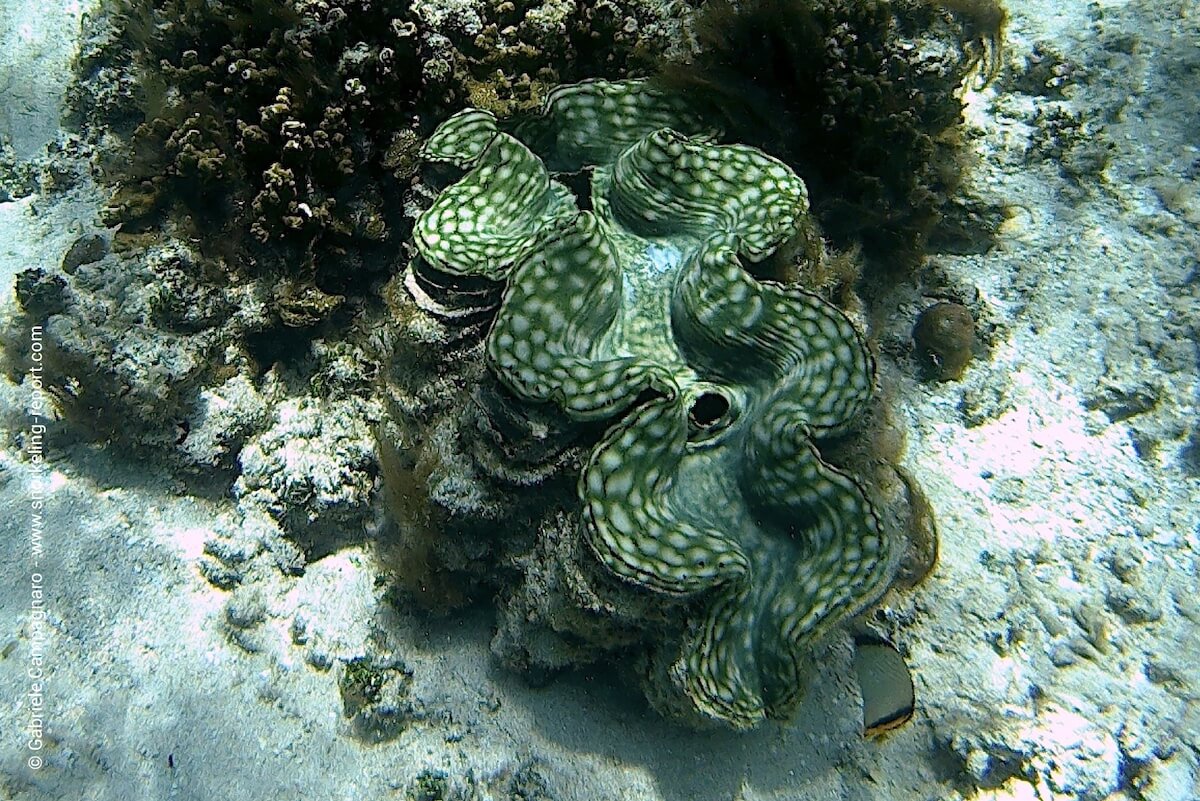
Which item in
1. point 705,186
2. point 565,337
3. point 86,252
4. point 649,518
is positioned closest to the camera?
point 649,518

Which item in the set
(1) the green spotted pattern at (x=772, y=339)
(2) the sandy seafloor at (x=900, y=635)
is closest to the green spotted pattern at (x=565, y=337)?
(1) the green spotted pattern at (x=772, y=339)

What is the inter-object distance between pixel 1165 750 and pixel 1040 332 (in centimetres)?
233

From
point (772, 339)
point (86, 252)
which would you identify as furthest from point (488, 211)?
point (86, 252)

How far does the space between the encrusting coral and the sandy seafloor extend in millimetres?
805

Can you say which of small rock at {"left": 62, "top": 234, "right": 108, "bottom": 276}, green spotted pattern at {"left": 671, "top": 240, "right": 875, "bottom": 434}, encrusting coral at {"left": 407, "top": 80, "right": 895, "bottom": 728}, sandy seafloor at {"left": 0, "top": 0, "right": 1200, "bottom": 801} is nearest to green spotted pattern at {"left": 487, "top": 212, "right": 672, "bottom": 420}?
encrusting coral at {"left": 407, "top": 80, "right": 895, "bottom": 728}

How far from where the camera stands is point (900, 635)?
10.4ft

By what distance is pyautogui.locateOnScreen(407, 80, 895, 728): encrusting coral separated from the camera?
238cm

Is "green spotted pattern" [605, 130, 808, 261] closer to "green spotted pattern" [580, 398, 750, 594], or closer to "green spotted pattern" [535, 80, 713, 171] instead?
"green spotted pattern" [535, 80, 713, 171]

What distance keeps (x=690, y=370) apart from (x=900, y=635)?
1646mm

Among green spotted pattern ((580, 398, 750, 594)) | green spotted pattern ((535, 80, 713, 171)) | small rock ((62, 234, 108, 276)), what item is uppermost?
green spotted pattern ((535, 80, 713, 171))

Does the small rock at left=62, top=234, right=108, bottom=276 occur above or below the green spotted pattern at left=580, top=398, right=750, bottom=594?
above

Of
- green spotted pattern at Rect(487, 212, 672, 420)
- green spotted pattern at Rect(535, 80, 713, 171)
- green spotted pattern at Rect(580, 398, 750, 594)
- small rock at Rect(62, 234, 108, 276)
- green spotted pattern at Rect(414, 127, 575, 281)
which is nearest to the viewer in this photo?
green spotted pattern at Rect(580, 398, 750, 594)

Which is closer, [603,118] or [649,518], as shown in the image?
[649,518]

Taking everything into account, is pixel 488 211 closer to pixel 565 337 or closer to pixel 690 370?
pixel 565 337
